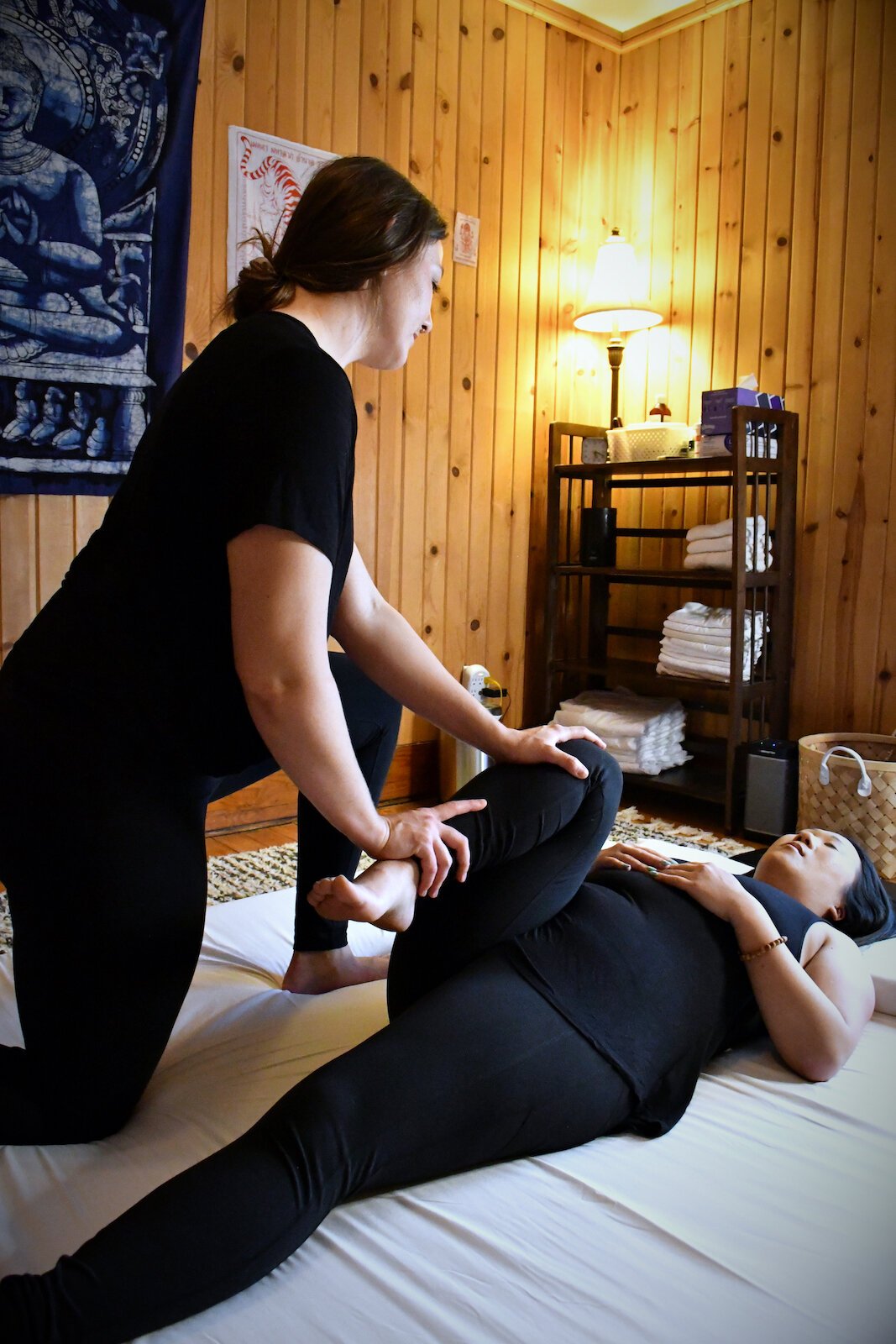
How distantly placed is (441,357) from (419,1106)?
9.29 ft

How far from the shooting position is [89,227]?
2.63 meters

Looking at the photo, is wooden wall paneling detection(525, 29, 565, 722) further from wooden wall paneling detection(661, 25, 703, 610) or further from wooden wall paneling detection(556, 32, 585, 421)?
wooden wall paneling detection(661, 25, 703, 610)

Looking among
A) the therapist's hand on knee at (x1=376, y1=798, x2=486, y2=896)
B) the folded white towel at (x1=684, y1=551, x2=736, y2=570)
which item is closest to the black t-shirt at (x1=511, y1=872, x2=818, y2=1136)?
the therapist's hand on knee at (x1=376, y1=798, x2=486, y2=896)

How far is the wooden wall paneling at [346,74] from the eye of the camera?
313 centimetres

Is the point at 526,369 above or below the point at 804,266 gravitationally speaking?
below

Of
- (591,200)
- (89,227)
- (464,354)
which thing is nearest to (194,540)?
(89,227)

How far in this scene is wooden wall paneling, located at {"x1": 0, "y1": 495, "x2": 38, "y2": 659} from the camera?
8.67ft

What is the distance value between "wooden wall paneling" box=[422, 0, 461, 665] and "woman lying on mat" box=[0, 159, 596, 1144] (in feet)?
7.41

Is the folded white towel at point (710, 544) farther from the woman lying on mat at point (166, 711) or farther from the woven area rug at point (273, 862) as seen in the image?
the woman lying on mat at point (166, 711)

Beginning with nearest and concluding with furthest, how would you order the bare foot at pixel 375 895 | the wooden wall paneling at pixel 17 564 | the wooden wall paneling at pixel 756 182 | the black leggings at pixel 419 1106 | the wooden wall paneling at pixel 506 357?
1. the black leggings at pixel 419 1106
2. the bare foot at pixel 375 895
3. the wooden wall paneling at pixel 17 564
4. the wooden wall paneling at pixel 756 182
5. the wooden wall paneling at pixel 506 357

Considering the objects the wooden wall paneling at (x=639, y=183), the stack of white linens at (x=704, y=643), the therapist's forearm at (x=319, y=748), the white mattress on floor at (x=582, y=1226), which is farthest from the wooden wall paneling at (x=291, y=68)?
the white mattress on floor at (x=582, y=1226)

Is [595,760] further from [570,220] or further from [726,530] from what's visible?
[570,220]

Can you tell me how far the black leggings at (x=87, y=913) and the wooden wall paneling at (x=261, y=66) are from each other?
2.33 metres

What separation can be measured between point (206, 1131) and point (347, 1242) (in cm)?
28
